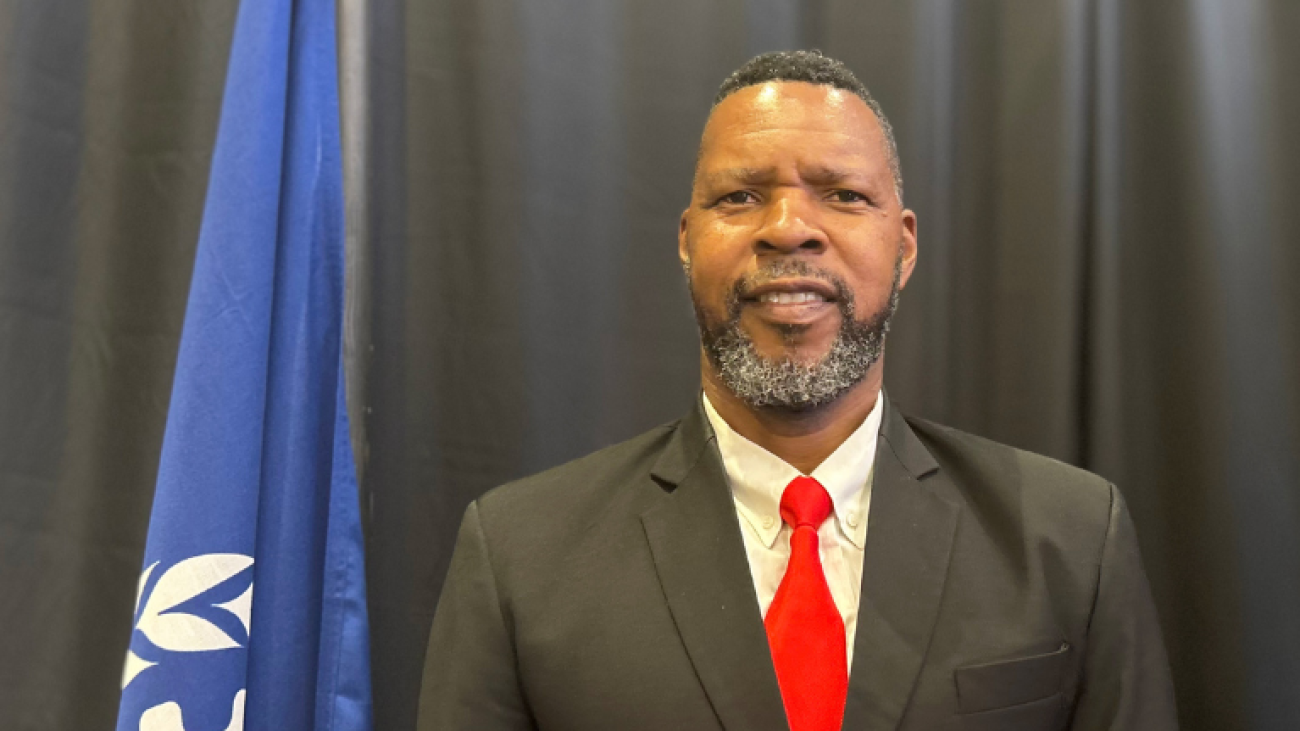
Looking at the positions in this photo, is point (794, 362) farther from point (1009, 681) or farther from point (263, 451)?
point (263, 451)

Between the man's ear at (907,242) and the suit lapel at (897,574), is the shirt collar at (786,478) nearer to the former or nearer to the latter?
the suit lapel at (897,574)

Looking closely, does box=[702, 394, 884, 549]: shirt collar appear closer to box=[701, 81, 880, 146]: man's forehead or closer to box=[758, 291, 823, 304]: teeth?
box=[758, 291, 823, 304]: teeth

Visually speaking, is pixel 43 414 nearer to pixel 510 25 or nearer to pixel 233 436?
pixel 233 436

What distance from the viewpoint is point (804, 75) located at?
3.78ft

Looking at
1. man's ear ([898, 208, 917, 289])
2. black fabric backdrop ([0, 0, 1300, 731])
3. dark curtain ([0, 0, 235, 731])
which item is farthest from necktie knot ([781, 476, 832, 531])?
dark curtain ([0, 0, 235, 731])

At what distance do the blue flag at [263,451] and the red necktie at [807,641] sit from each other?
2.27ft

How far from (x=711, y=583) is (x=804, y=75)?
575 millimetres

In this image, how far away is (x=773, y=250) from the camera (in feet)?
3.57

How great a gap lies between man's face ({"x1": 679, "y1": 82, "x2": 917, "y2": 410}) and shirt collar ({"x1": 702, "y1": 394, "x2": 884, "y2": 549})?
0.07 m

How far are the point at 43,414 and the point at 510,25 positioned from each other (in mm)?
876

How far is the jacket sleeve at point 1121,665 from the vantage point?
1.03 m

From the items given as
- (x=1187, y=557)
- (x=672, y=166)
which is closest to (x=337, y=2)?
(x=672, y=166)

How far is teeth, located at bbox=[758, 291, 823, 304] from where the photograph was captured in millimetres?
1072

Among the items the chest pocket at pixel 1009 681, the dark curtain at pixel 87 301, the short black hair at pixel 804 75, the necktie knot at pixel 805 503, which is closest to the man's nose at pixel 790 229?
the short black hair at pixel 804 75
